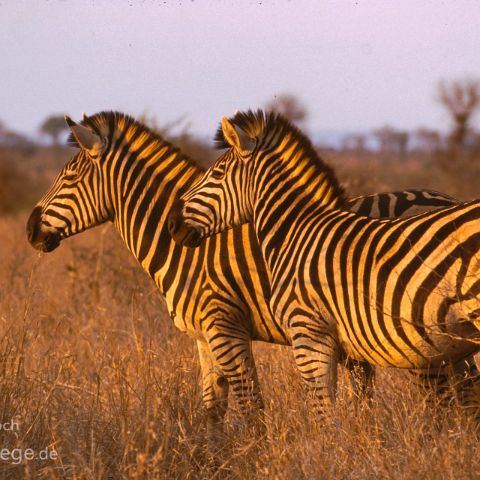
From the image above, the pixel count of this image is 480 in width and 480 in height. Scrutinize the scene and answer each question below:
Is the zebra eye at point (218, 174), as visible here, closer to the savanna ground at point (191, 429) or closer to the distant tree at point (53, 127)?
the savanna ground at point (191, 429)

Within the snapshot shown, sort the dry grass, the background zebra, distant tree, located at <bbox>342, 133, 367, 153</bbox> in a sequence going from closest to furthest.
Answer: the dry grass, the background zebra, distant tree, located at <bbox>342, 133, 367, 153</bbox>

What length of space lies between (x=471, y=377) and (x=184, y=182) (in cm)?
222

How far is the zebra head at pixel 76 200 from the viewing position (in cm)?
573

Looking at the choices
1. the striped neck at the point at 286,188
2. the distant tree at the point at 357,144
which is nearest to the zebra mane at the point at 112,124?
the striped neck at the point at 286,188

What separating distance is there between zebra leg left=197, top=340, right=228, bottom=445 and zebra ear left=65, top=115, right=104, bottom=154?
1463 mm

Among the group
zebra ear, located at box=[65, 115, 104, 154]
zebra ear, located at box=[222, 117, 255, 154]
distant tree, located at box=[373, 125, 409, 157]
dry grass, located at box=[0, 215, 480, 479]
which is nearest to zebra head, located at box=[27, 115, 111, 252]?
zebra ear, located at box=[65, 115, 104, 154]

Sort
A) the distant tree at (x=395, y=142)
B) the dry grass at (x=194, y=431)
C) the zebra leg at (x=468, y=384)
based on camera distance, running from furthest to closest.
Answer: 1. the distant tree at (x=395, y=142)
2. the zebra leg at (x=468, y=384)
3. the dry grass at (x=194, y=431)

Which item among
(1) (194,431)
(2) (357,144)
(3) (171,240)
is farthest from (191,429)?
(2) (357,144)

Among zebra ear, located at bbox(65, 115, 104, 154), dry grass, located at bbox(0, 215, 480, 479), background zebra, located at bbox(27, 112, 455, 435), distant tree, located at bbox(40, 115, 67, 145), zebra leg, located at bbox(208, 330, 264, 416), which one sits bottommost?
dry grass, located at bbox(0, 215, 480, 479)

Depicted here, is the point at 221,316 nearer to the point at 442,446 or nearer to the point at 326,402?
the point at 326,402

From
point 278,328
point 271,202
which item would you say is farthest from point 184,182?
point 278,328

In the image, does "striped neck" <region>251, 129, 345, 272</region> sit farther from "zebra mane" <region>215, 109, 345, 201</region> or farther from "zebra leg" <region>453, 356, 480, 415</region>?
"zebra leg" <region>453, 356, 480, 415</region>

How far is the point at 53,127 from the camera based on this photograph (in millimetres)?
Answer: 70438

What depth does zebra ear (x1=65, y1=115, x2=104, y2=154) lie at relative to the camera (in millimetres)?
5730
